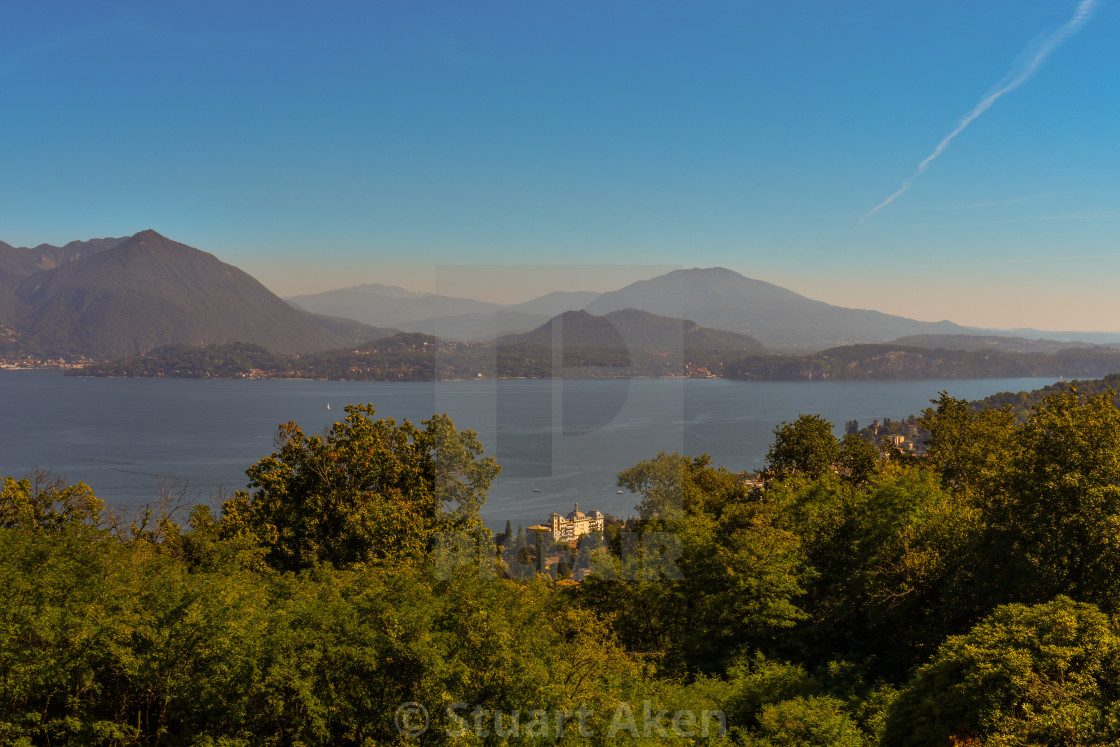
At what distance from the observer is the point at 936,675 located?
10.1 m

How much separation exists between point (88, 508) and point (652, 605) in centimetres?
1713

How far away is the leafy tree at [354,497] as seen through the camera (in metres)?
18.3

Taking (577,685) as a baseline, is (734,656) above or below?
below

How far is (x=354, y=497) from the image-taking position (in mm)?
19547

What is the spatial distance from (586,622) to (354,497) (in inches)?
316

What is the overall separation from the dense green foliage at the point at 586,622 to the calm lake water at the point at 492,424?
11586 millimetres

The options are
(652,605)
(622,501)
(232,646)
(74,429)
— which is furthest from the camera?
(74,429)

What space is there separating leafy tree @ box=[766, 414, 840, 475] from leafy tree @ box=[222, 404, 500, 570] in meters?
15.3

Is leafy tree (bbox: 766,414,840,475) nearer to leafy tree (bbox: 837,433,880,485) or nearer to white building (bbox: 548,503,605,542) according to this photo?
leafy tree (bbox: 837,433,880,485)

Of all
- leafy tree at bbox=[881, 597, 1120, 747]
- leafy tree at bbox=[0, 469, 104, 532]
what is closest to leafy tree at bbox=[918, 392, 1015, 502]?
leafy tree at bbox=[881, 597, 1120, 747]

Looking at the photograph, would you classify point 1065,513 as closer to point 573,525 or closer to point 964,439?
point 964,439

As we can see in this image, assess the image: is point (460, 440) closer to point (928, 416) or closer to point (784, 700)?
point (784, 700)

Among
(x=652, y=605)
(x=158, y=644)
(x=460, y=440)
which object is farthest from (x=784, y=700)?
(x=460, y=440)

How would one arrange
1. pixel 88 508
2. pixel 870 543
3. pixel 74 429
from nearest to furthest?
pixel 870 543 < pixel 88 508 < pixel 74 429
